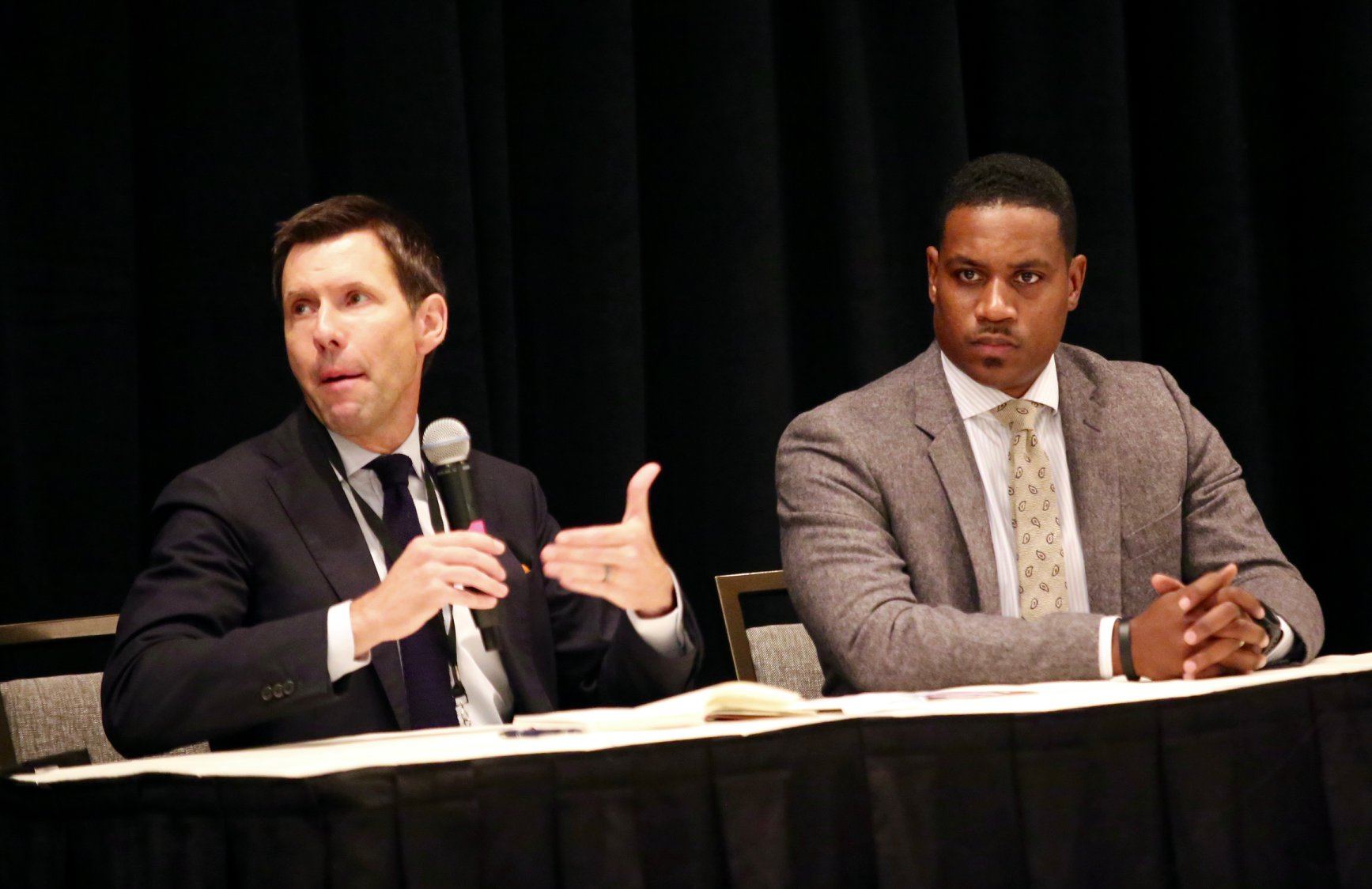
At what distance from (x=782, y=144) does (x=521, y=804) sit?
2.18 metres

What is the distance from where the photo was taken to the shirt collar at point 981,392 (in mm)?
2320

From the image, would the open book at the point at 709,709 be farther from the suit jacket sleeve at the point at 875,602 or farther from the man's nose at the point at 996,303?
the man's nose at the point at 996,303

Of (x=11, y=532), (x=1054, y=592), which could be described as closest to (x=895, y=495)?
(x=1054, y=592)

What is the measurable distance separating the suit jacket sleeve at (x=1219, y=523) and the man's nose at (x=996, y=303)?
0.35 meters

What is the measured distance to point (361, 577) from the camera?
192cm

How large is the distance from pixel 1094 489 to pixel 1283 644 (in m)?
0.42

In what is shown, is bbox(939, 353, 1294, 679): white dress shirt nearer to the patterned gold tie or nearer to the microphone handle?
the patterned gold tie

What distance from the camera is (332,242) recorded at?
6.74 ft

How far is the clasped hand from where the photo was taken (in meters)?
1.75

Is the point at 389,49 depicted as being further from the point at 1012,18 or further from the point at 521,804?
the point at 521,804

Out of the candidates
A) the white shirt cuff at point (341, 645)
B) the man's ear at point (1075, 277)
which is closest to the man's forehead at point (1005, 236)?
the man's ear at point (1075, 277)

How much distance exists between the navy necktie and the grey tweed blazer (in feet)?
1.80

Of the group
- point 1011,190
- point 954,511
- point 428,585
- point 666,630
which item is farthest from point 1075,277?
point 428,585

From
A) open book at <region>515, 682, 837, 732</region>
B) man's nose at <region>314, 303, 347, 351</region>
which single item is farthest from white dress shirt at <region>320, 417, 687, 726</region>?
open book at <region>515, 682, 837, 732</region>
